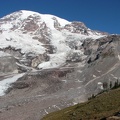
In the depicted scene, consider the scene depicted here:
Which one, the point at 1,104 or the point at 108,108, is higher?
the point at 108,108

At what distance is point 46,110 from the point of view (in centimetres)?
14538

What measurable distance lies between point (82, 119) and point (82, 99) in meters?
115

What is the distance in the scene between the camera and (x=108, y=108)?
60.6 meters

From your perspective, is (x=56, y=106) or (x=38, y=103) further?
(x=38, y=103)

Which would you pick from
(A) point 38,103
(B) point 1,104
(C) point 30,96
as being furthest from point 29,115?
(C) point 30,96

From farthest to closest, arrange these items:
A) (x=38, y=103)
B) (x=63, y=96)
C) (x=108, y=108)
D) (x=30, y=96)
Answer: (x=30, y=96), (x=63, y=96), (x=38, y=103), (x=108, y=108)

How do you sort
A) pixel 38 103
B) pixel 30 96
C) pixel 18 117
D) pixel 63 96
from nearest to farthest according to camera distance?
pixel 18 117, pixel 38 103, pixel 63 96, pixel 30 96

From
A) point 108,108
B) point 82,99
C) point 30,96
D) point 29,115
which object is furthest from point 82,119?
point 30,96

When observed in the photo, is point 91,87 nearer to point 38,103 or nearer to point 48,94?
point 48,94

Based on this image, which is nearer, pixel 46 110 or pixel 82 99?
pixel 46 110

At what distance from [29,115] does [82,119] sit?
3425 inches

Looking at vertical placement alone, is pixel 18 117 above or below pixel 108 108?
below

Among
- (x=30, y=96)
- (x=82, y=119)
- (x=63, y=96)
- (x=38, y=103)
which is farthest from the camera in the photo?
(x=30, y=96)

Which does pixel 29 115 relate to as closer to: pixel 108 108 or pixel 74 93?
pixel 74 93
